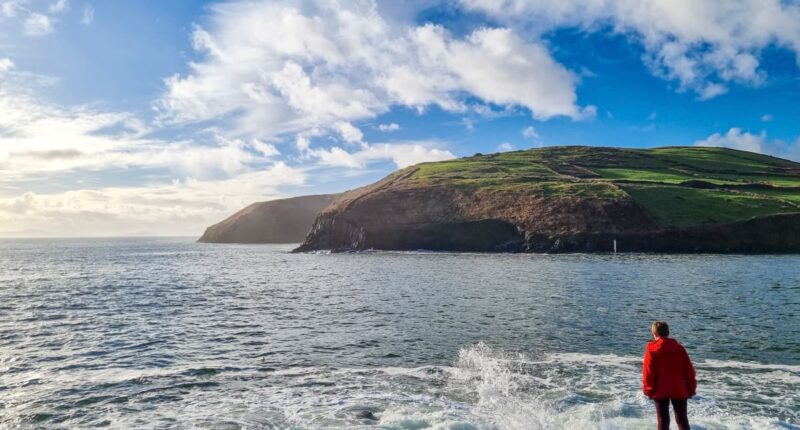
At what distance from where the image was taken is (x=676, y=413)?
42.5 feet

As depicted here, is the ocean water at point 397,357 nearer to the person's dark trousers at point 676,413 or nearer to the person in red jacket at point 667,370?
the person's dark trousers at point 676,413

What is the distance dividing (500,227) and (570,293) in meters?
78.4

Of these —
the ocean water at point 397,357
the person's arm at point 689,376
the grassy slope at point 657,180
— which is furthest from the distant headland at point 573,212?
the person's arm at point 689,376

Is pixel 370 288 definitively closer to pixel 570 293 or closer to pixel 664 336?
pixel 570 293

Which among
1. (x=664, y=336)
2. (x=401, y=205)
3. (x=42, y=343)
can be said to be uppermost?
(x=401, y=205)

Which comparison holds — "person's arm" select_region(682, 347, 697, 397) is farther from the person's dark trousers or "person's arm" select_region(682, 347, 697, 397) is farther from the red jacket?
the person's dark trousers

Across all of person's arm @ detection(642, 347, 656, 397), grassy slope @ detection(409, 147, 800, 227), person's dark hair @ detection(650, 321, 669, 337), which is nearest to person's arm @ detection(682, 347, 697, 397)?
person's arm @ detection(642, 347, 656, 397)

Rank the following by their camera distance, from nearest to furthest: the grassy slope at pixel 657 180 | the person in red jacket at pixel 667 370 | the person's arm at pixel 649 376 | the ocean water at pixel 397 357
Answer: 1. the person in red jacket at pixel 667 370
2. the person's arm at pixel 649 376
3. the ocean water at pixel 397 357
4. the grassy slope at pixel 657 180

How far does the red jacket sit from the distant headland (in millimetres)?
102170

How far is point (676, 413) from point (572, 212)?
111613mm

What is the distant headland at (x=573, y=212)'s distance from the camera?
106875 millimetres

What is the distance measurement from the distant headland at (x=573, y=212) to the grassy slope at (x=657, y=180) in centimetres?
37

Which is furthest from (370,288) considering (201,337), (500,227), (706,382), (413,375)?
(500,227)

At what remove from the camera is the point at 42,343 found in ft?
96.3
